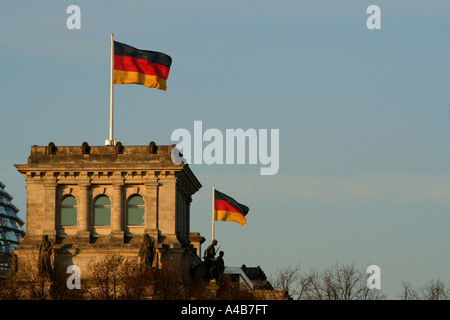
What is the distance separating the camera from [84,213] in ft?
373

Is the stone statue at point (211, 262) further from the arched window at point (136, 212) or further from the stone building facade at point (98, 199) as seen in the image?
the arched window at point (136, 212)

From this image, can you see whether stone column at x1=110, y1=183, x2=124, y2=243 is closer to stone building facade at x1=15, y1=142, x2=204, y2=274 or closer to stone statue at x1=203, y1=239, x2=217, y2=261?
stone building facade at x1=15, y1=142, x2=204, y2=274

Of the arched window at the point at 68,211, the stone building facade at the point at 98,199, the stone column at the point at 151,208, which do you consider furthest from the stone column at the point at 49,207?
the stone column at the point at 151,208

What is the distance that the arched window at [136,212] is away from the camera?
11388 centimetres

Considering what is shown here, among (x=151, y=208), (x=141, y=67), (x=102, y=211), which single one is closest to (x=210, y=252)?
(x=151, y=208)

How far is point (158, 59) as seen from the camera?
113 m

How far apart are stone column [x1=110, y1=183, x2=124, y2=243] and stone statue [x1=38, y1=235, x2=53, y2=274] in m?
5.47

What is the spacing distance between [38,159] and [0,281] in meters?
13.4

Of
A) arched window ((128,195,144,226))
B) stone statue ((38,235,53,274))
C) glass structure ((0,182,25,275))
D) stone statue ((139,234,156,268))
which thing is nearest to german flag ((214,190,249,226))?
arched window ((128,195,144,226))

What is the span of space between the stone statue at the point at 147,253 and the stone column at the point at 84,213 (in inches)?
231

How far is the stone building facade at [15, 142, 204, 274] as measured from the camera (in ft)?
371

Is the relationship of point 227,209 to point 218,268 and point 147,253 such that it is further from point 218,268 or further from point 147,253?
point 147,253
